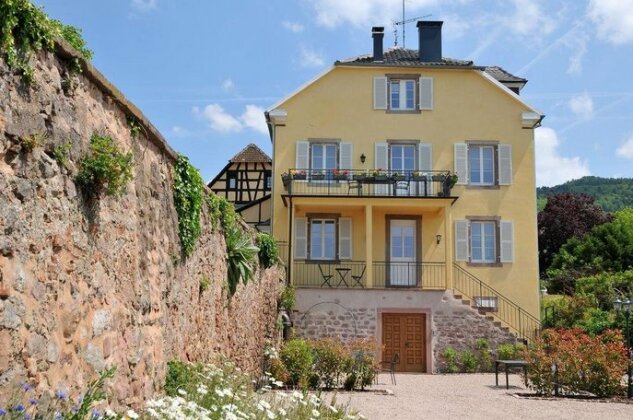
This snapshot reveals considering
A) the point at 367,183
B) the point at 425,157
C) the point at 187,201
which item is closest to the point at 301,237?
the point at 367,183

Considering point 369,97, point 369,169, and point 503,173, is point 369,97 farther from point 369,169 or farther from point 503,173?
point 503,173

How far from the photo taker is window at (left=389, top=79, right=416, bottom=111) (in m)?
23.9

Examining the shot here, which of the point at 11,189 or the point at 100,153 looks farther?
the point at 100,153

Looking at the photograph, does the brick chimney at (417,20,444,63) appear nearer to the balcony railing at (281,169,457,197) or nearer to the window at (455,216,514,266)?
the balcony railing at (281,169,457,197)

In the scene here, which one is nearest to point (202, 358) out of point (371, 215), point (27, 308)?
point (27, 308)

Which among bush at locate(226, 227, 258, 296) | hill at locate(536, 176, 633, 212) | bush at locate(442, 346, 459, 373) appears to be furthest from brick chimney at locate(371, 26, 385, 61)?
hill at locate(536, 176, 633, 212)

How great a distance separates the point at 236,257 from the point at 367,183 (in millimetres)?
12426

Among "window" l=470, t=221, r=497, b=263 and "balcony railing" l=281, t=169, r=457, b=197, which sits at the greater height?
"balcony railing" l=281, t=169, r=457, b=197

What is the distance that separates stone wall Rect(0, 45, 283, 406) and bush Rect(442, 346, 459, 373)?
13.7 m

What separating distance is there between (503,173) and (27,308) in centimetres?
2112

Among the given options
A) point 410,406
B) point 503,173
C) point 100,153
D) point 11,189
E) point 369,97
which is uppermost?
point 369,97

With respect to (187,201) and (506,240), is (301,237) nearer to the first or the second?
(506,240)

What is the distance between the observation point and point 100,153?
15.9 ft

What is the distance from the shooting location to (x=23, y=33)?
12.4ft
